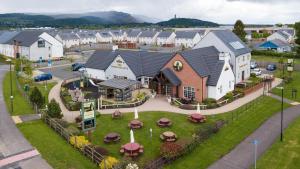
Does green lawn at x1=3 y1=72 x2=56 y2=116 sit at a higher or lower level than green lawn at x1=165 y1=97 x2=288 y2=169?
higher

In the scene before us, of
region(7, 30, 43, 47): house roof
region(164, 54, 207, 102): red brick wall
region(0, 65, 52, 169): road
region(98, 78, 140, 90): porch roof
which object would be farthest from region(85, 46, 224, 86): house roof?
region(7, 30, 43, 47): house roof

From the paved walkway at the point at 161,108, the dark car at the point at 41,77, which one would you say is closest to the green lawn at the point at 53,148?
the paved walkway at the point at 161,108

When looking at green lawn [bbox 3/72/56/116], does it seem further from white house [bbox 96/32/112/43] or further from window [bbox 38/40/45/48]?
white house [bbox 96/32/112/43]

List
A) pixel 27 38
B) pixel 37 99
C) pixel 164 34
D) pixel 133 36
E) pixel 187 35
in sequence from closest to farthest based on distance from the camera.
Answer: pixel 37 99 < pixel 27 38 < pixel 187 35 < pixel 164 34 < pixel 133 36

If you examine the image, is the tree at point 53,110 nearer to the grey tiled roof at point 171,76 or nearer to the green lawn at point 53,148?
the green lawn at point 53,148

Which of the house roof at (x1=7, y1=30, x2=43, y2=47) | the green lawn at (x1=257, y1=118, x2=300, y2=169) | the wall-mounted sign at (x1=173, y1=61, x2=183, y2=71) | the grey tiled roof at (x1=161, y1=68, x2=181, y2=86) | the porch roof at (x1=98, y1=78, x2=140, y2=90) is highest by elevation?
the house roof at (x1=7, y1=30, x2=43, y2=47)

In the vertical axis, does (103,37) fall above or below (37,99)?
above

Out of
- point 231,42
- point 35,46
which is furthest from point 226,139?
point 35,46

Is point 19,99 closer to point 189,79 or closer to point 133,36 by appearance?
point 189,79
